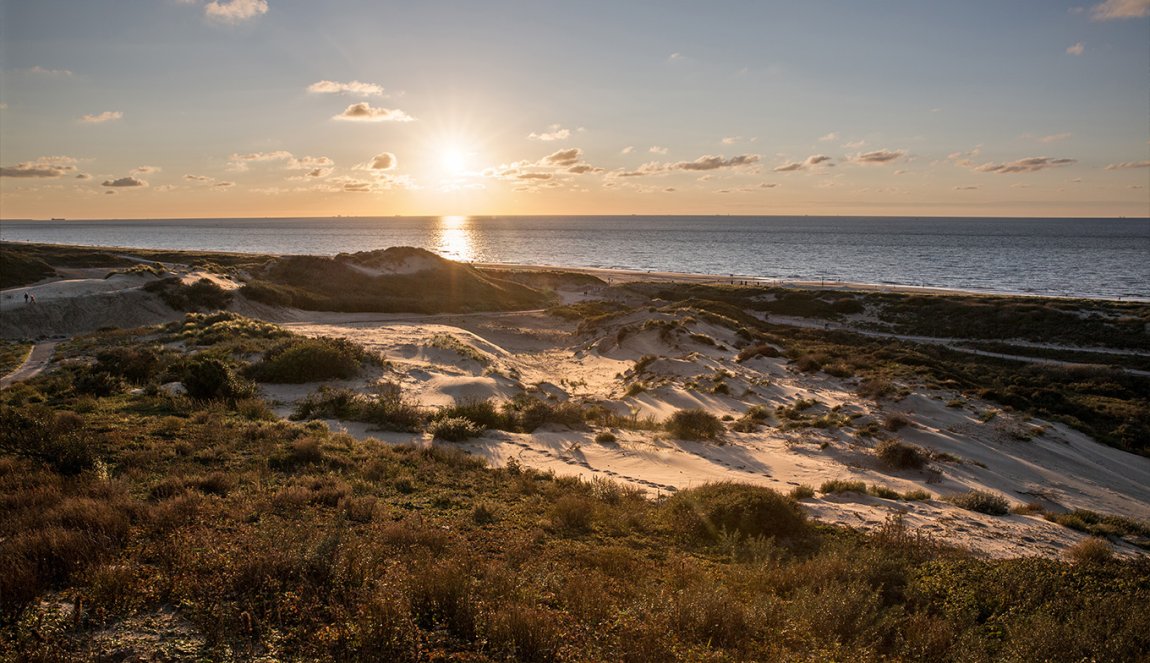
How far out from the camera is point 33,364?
75.6 ft

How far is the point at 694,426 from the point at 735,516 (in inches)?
320

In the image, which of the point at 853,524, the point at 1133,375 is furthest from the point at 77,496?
the point at 1133,375

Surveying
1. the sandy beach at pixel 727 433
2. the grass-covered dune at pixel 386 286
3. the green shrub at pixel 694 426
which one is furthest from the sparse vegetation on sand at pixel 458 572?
the grass-covered dune at pixel 386 286

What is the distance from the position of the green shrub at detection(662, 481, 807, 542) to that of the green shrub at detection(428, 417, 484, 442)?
20.4ft

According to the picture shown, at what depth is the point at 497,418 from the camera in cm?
1573

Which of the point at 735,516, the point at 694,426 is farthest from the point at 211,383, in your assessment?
the point at 735,516

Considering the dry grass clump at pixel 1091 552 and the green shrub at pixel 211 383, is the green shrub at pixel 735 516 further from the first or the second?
the green shrub at pixel 211 383

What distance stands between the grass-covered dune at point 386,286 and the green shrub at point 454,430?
1284 inches

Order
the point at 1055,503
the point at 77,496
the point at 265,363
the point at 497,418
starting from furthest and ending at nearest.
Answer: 1. the point at 265,363
2. the point at 497,418
3. the point at 1055,503
4. the point at 77,496

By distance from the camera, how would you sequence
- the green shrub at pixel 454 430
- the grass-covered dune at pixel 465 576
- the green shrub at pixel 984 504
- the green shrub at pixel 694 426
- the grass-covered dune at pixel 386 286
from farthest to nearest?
the grass-covered dune at pixel 386 286, the green shrub at pixel 694 426, the green shrub at pixel 454 430, the green shrub at pixel 984 504, the grass-covered dune at pixel 465 576

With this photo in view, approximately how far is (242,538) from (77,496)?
2679 millimetres

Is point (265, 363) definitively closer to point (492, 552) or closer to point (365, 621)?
point (492, 552)

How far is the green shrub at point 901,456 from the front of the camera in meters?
14.5

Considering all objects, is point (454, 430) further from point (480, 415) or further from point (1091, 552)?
point (1091, 552)
